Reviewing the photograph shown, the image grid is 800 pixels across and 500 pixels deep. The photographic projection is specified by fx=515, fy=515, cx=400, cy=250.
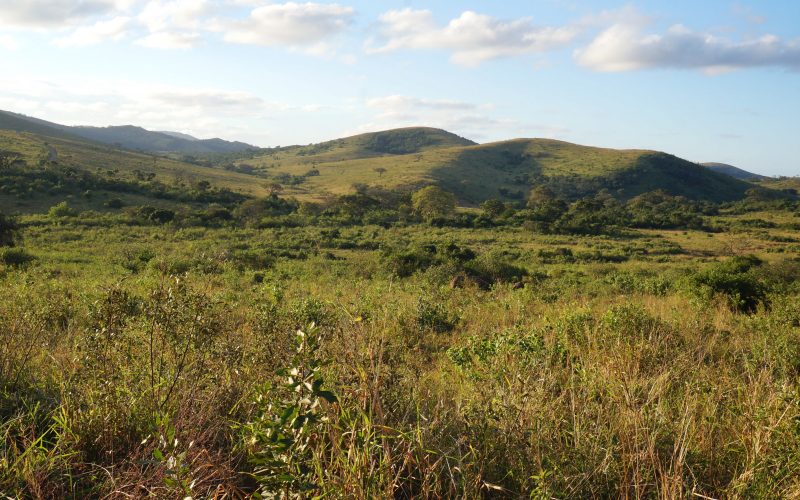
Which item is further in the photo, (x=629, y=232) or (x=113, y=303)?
(x=629, y=232)

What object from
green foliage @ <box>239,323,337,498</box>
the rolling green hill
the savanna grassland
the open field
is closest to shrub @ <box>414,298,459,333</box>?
the savanna grassland

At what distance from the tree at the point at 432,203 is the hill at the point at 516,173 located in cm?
2510

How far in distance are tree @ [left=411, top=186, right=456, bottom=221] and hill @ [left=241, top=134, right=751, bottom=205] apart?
25.1 metres

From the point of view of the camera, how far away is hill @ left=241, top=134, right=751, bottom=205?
331 ft

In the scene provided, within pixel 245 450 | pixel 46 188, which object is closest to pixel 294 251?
pixel 245 450

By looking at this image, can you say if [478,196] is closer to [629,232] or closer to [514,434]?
[629,232]

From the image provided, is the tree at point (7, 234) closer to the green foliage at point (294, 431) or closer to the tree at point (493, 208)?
the green foliage at point (294, 431)

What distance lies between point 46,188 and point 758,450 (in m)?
54.5

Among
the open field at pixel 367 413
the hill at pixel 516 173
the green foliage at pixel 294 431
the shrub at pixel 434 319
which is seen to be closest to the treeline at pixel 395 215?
the hill at pixel 516 173

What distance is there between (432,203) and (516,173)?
69307mm

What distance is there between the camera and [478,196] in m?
95.9

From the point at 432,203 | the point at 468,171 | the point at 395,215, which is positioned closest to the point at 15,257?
the point at 395,215

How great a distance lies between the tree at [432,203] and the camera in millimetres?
58438

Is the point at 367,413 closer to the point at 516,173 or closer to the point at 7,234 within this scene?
the point at 7,234
